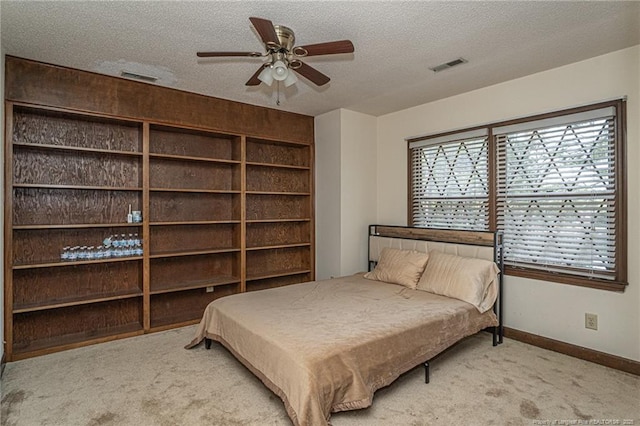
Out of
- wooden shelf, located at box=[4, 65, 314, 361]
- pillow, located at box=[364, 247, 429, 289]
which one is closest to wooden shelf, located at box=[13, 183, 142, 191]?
wooden shelf, located at box=[4, 65, 314, 361]

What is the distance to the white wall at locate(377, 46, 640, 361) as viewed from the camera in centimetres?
266

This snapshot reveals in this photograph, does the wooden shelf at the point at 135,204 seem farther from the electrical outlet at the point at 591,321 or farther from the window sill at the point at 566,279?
the electrical outlet at the point at 591,321

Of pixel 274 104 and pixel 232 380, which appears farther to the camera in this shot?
pixel 274 104

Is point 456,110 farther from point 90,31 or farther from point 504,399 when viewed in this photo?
point 90,31

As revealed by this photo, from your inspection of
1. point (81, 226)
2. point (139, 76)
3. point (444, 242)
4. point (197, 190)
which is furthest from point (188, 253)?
point (444, 242)

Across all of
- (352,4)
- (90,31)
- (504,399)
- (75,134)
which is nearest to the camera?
(352,4)

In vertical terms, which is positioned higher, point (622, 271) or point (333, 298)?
point (622, 271)

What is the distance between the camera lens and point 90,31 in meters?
2.44

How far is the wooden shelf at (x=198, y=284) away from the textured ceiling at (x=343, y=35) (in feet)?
6.91

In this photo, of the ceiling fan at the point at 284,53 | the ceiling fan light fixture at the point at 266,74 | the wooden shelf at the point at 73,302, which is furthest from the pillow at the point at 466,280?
the wooden shelf at the point at 73,302

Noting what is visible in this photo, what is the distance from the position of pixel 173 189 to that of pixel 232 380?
2062 mm

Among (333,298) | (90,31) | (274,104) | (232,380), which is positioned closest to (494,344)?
(333,298)

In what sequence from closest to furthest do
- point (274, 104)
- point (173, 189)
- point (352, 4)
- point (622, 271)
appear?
point (352, 4) → point (622, 271) → point (173, 189) → point (274, 104)

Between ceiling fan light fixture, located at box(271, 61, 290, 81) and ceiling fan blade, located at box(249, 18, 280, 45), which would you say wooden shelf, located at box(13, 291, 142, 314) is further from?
ceiling fan blade, located at box(249, 18, 280, 45)
